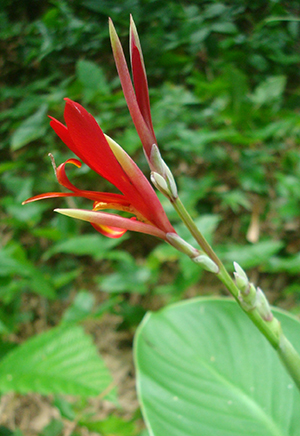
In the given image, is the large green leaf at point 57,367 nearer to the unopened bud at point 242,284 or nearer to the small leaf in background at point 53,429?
the small leaf in background at point 53,429

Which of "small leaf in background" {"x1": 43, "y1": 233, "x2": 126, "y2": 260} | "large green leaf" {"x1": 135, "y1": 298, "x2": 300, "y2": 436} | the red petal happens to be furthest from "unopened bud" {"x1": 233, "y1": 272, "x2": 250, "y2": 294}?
"small leaf in background" {"x1": 43, "y1": 233, "x2": 126, "y2": 260}

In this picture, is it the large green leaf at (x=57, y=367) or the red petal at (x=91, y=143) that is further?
the large green leaf at (x=57, y=367)

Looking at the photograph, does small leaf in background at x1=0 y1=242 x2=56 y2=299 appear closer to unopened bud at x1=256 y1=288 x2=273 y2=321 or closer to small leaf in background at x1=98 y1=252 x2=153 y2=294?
small leaf in background at x1=98 y1=252 x2=153 y2=294

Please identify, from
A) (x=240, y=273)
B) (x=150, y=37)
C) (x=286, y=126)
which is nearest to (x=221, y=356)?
(x=240, y=273)

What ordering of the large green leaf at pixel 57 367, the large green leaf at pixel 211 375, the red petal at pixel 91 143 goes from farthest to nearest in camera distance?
the large green leaf at pixel 57 367, the large green leaf at pixel 211 375, the red petal at pixel 91 143

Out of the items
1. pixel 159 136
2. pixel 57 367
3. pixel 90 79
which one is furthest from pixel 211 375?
pixel 90 79

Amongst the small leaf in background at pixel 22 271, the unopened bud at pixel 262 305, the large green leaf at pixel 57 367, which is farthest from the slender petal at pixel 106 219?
the small leaf in background at pixel 22 271

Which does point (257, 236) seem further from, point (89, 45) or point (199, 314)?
point (89, 45)

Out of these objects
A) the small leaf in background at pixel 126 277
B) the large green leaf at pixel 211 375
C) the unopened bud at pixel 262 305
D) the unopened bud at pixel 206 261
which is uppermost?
→ the unopened bud at pixel 206 261
